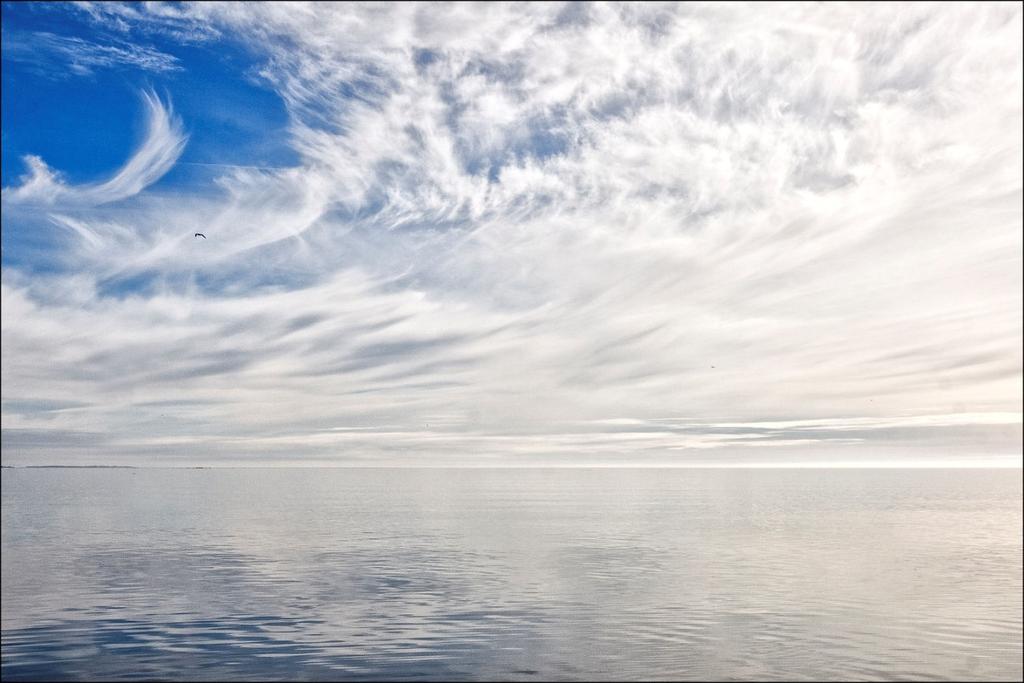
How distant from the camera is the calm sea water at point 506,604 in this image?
38812 millimetres

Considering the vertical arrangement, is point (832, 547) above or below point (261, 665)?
above

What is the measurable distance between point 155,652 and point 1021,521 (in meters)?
137

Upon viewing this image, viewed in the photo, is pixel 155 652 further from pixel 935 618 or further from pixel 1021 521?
pixel 1021 521

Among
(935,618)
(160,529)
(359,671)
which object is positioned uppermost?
(160,529)

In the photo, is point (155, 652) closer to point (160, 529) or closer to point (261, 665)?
point (261, 665)

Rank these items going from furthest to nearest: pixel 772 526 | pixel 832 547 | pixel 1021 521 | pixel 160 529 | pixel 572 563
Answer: pixel 1021 521 → pixel 772 526 → pixel 160 529 → pixel 832 547 → pixel 572 563

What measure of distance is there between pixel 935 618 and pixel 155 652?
43.5m

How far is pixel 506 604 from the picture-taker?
53.2 meters

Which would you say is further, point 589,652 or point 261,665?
point 589,652

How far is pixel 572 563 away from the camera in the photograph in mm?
72125

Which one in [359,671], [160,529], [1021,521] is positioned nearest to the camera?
[359,671]

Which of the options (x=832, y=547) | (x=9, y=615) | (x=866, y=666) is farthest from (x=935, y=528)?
(x=9, y=615)

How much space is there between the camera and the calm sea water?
3881 centimetres

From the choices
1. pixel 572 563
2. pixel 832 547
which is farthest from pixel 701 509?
pixel 572 563
